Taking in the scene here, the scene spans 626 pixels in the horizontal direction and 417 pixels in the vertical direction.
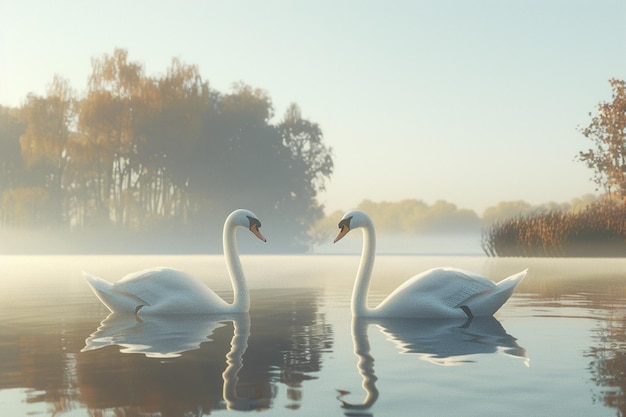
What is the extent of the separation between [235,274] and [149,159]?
48552 millimetres

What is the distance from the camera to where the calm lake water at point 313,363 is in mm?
5645

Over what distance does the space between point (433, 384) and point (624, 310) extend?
6920 mm

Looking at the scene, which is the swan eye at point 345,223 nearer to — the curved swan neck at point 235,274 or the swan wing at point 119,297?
the curved swan neck at point 235,274

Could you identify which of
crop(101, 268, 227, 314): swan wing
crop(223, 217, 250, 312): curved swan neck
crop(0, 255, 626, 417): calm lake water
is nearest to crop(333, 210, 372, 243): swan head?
crop(0, 255, 626, 417): calm lake water

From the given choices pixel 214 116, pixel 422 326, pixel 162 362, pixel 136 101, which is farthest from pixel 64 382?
pixel 214 116

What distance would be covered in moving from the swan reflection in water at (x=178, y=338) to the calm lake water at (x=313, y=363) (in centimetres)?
2

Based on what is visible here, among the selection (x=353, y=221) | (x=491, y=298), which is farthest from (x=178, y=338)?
(x=491, y=298)

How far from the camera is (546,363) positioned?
745 centimetres

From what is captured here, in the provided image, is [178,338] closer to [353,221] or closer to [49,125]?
[353,221]

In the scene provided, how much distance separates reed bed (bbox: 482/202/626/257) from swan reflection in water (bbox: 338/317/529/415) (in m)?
22.7

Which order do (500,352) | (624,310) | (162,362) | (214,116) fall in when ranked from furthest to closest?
1. (214,116)
2. (624,310)
3. (500,352)
4. (162,362)

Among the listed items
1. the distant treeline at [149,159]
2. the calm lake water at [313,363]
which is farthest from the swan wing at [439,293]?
the distant treeline at [149,159]

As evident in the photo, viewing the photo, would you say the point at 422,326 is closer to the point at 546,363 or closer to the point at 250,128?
the point at 546,363

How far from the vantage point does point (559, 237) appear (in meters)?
33.1
